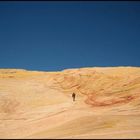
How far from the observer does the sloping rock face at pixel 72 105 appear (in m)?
31.1

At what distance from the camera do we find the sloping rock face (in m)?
31.1

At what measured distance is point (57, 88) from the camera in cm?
5397

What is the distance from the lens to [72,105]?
141 ft

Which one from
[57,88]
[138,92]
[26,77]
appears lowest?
[138,92]

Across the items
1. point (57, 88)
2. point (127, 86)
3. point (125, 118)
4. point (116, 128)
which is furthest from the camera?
point (57, 88)

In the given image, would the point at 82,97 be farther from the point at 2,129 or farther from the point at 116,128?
the point at 116,128

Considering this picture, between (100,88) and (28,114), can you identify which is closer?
(28,114)

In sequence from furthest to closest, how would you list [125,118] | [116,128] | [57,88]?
[57,88]
[125,118]
[116,128]

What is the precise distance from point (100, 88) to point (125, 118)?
1598 cm

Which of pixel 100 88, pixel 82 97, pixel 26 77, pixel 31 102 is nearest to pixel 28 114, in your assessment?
pixel 31 102

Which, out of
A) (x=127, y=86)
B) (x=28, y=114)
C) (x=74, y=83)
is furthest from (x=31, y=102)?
(x=127, y=86)

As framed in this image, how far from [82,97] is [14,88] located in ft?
41.7

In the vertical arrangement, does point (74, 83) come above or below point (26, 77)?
below

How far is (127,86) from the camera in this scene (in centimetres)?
4681
